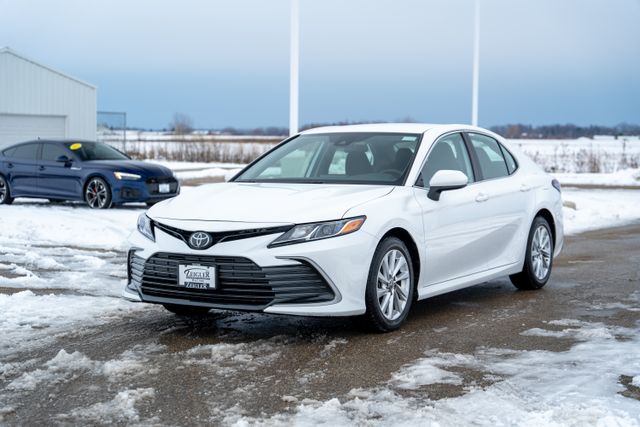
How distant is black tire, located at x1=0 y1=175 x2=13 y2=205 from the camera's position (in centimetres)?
1997

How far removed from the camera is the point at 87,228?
14.4 meters

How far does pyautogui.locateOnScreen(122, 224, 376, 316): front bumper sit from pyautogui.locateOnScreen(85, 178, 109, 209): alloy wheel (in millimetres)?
12558

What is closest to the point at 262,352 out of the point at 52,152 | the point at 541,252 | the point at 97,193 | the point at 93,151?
the point at 541,252

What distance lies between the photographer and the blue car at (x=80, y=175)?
18797 millimetres

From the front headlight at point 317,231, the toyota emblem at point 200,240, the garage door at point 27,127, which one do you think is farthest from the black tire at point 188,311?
the garage door at point 27,127

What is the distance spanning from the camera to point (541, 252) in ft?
30.5

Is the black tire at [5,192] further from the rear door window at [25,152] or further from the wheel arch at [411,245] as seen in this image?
the wheel arch at [411,245]

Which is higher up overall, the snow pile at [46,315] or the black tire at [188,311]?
the black tire at [188,311]

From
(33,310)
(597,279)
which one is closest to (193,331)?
(33,310)

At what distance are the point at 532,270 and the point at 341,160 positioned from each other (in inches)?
92.8

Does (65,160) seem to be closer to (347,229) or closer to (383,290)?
(383,290)

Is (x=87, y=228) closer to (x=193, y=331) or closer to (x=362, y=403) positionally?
(x=193, y=331)

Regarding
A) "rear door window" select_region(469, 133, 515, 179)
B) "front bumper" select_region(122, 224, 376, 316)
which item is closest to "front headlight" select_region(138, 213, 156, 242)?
"front bumper" select_region(122, 224, 376, 316)

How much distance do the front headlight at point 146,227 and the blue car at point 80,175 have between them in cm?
1178
